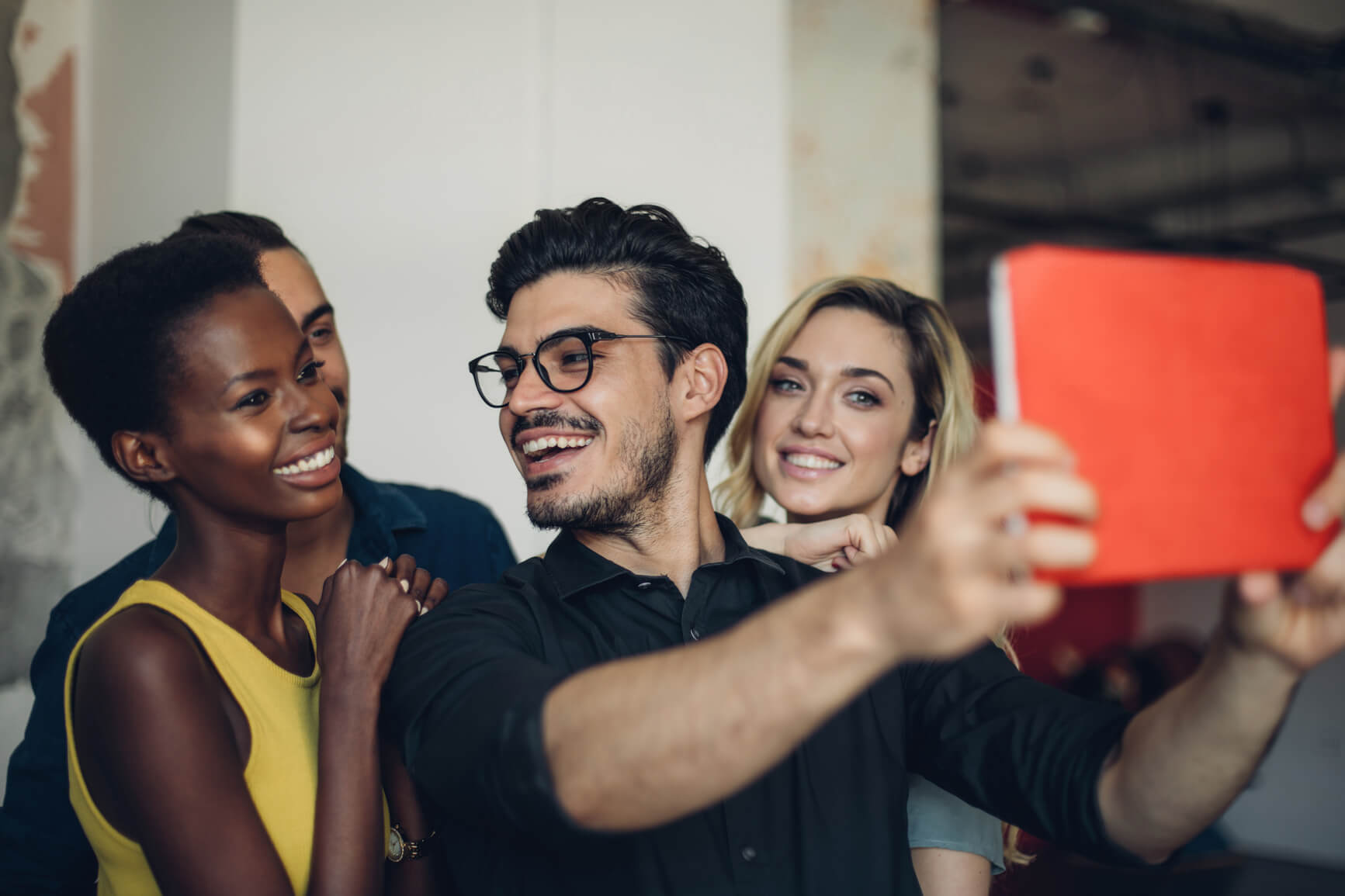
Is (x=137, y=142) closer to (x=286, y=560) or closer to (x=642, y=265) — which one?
(x=286, y=560)

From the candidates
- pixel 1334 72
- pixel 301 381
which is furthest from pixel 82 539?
pixel 1334 72

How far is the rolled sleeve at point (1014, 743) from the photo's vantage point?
1.35 metres

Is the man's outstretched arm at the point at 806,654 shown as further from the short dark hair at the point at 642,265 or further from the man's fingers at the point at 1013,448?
the short dark hair at the point at 642,265

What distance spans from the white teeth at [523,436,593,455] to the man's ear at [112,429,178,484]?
54 cm

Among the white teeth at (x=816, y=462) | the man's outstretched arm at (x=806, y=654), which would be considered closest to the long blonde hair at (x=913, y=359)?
the white teeth at (x=816, y=462)

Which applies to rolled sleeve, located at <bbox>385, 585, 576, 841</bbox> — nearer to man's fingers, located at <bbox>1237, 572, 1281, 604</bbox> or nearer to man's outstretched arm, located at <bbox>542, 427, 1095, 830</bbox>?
man's outstretched arm, located at <bbox>542, 427, 1095, 830</bbox>

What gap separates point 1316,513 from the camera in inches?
38.0

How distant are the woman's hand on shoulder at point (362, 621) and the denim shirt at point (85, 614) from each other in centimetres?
62

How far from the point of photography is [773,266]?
340 cm

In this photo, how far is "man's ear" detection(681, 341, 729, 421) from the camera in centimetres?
198

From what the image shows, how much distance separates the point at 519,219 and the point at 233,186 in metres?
0.76

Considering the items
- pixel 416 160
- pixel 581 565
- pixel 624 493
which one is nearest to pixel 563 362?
pixel 624 493

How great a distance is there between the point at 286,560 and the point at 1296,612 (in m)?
1.62

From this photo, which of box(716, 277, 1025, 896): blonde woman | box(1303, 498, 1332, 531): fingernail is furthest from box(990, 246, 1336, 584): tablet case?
box(716, 277, 1025, 896): blonde woman
